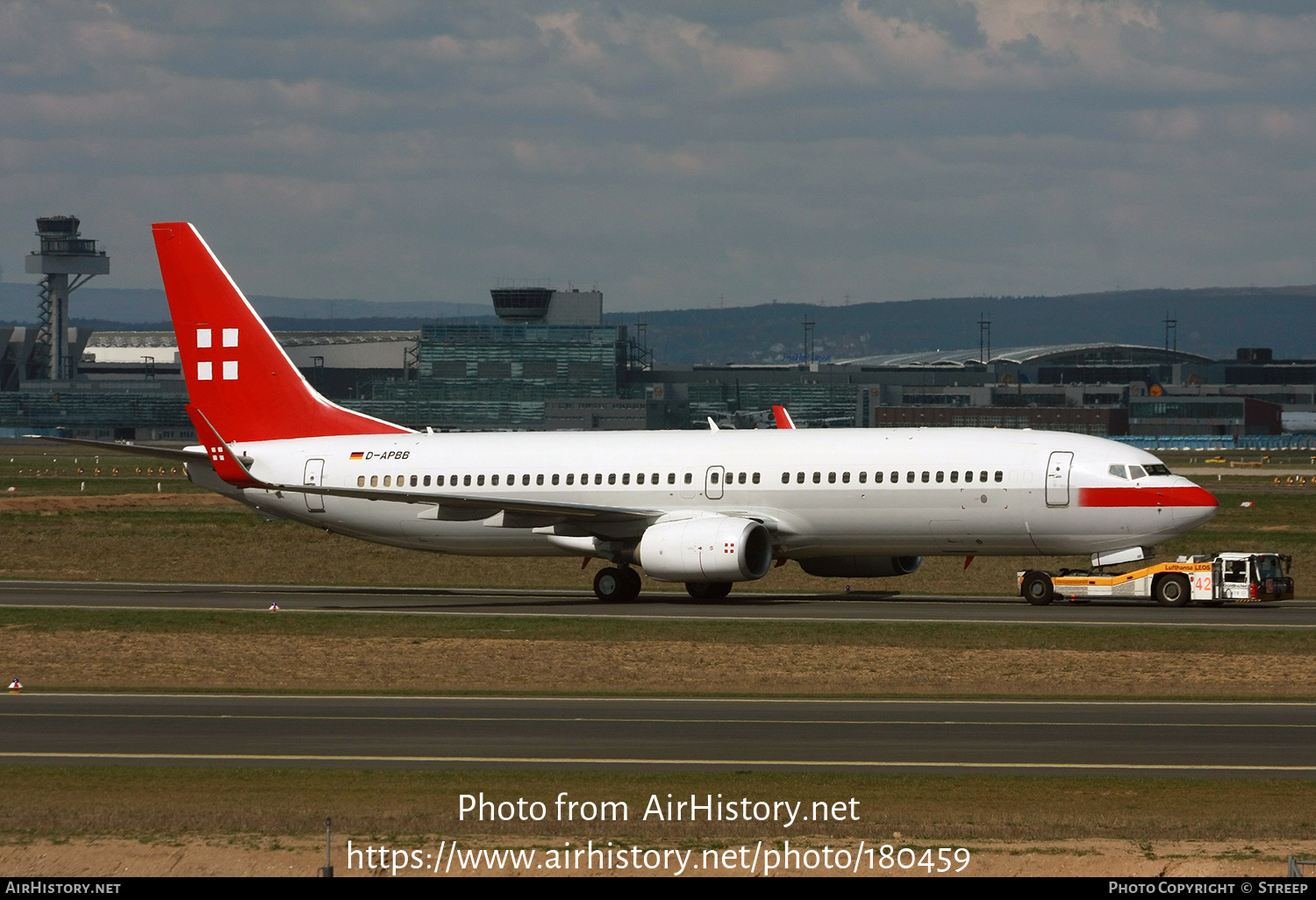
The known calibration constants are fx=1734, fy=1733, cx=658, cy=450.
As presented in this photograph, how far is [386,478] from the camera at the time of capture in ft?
171

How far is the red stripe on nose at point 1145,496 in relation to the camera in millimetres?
44156

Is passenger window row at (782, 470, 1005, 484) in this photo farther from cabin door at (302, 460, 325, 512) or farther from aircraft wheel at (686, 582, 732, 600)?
cabin door at (302, 460, 325, 512)

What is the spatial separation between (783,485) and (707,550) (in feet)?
9.88

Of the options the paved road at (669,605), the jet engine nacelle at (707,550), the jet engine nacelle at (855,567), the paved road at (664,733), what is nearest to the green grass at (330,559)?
the jet engine nacelle at (855,567)

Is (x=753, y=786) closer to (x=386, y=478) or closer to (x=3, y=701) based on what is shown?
(x=3, y=701)

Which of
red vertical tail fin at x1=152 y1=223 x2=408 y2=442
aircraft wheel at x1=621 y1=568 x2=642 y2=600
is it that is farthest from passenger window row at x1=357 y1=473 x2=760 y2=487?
aircraft wheel at x1=621 y1=568 x2=642 y2=600

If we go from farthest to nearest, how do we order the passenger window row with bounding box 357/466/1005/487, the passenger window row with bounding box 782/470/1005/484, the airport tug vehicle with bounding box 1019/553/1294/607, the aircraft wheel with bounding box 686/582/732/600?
1. the aircraft wheel with bounding box 686/582/732/600
2. the passenger window row with bounding box 357/466/1005/487
3. the passenger window row with bounding box 782/470/1005/484
4. the airport tug vehicle with bounding box 1019/553/1294/607

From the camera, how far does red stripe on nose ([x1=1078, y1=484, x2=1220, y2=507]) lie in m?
44.2

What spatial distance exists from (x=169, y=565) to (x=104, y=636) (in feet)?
81.7

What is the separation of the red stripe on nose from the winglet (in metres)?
24.5

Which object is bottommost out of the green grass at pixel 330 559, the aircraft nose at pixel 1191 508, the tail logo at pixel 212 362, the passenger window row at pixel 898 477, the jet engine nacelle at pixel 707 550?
the green grass at pixel 330 559

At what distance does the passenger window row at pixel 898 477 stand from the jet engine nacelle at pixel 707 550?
1.72m

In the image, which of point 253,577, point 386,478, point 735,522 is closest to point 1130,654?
point 735,522

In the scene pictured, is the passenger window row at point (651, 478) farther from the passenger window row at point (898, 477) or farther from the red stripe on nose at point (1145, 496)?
the red stripe on nose at point (1145, 496)
